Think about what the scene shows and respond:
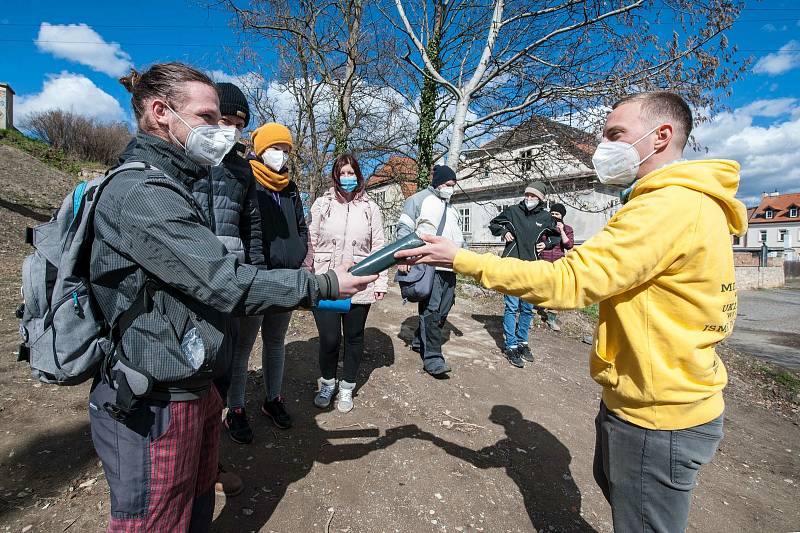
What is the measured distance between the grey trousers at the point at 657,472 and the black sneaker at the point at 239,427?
2.30 metres

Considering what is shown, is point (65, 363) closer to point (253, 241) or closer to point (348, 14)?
point (253, 241)

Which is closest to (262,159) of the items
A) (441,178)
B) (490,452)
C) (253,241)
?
(253,241)

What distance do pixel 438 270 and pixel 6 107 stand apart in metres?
30.5

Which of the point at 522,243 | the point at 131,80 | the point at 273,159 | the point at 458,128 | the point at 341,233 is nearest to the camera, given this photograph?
the point at 131,80

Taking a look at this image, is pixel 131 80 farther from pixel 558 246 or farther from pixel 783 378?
pixel 783 378

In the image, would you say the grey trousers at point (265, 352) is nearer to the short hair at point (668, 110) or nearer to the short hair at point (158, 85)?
the short hair at point (158, 85)

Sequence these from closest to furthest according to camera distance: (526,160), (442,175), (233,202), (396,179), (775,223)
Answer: (233,202)
(442,175)
(526,160)
(396,179)
(775,223)

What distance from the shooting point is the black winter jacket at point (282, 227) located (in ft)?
8.97

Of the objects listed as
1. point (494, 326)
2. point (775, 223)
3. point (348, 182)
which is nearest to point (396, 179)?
point (494, 326)

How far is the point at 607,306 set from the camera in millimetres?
1618

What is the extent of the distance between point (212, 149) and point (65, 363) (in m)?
0.85

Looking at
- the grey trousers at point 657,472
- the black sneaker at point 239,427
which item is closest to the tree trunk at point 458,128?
the black sneaker at point 239,427

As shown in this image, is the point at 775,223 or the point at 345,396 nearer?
the point at 345,396

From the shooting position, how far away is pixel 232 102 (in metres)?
2.48
